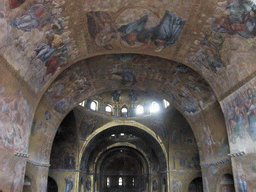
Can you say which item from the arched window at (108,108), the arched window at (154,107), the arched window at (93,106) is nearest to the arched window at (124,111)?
the arched window at (108,108)

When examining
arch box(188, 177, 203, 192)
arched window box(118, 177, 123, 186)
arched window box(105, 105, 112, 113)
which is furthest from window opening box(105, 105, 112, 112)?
arched window box(118, 177, 123, 186)

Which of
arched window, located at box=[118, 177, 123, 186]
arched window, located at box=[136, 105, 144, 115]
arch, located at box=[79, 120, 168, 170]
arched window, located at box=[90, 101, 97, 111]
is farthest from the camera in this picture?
arched window, located at box=[118, 177, 123, 186]

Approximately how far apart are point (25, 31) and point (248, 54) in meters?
9.07

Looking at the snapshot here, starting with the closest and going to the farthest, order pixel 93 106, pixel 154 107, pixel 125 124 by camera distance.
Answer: pixel 93 106 → pixel 125 124 → pixel 154 107

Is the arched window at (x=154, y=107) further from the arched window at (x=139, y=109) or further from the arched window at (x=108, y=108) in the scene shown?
the arched window at (x=108, y=108)

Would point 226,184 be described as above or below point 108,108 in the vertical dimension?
below

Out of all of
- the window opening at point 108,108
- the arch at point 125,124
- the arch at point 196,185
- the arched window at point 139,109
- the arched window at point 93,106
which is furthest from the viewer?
the arched window at point 139,109

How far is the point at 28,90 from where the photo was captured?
36.4 ft

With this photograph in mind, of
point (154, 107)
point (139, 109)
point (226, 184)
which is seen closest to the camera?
point (226, 184)

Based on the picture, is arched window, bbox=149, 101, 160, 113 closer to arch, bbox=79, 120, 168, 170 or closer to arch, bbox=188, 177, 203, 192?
arch, bbox=79, 120, 168, 170

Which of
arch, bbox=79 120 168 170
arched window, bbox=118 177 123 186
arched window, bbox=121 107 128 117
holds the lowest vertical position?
arched window, bbox=118 177 123 186

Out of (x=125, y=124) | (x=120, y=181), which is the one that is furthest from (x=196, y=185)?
(x=120, y=181)

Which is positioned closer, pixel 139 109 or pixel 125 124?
pixel 125 124

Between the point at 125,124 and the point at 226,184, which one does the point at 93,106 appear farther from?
the point at 226,184
